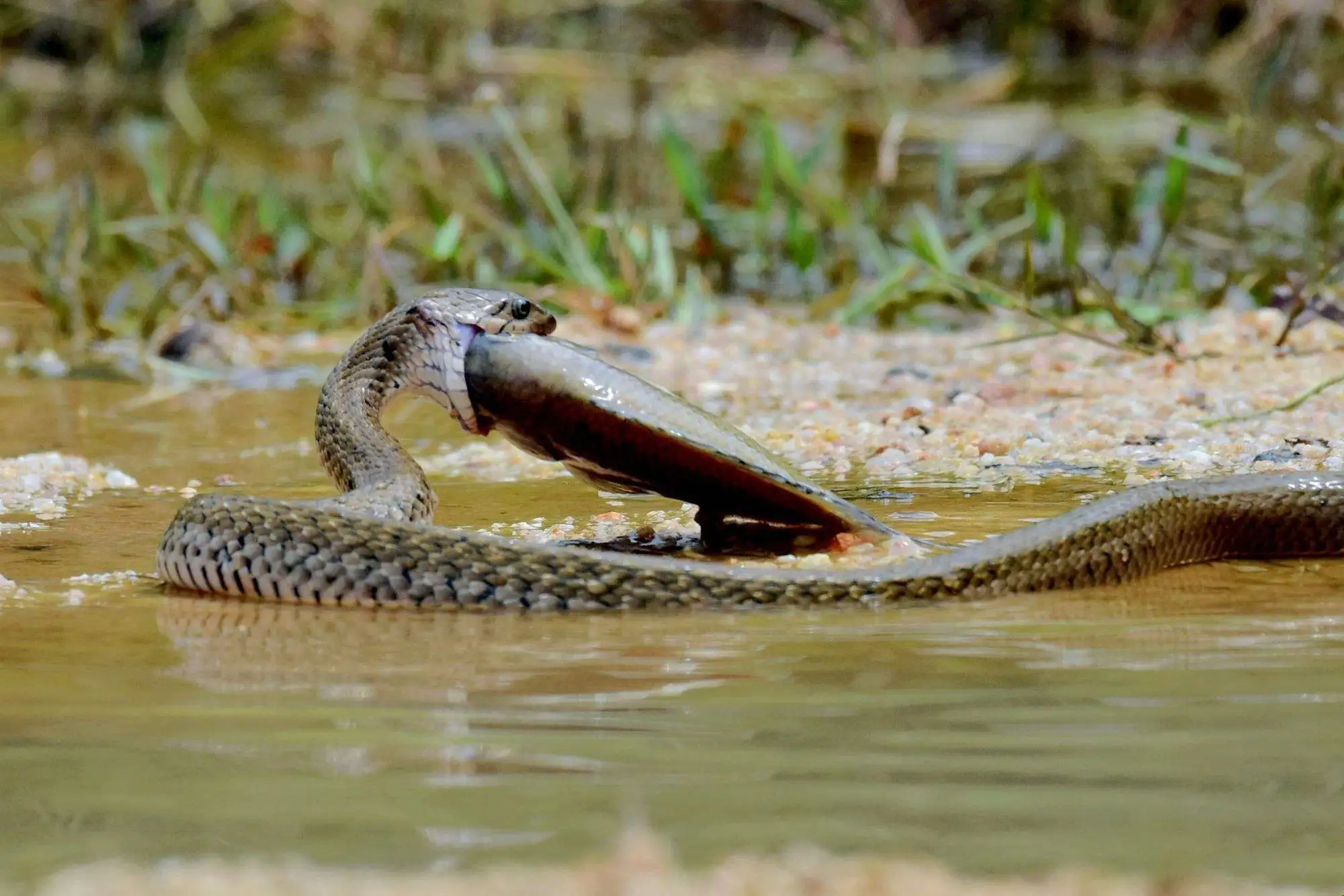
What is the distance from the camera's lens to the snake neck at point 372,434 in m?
4.11

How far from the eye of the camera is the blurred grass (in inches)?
277

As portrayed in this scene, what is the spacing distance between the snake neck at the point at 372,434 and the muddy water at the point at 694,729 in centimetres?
48

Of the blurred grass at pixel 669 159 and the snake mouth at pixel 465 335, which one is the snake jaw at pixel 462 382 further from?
the blurred grass at pixel 669 159

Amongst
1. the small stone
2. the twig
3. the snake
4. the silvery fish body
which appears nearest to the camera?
the snake

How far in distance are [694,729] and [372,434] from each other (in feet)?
6.29

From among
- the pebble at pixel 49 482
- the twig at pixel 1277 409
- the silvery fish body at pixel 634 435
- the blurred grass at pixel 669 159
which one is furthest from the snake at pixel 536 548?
the blurred grass at pixel 669 159

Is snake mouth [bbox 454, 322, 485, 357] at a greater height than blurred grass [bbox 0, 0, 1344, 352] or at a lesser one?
lesser

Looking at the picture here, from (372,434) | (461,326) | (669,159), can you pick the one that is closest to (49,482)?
(372,434)

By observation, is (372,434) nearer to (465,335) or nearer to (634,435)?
(465,335)

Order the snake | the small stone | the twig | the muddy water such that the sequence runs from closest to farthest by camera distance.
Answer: the muddy water
the snake
the twig
the small stone

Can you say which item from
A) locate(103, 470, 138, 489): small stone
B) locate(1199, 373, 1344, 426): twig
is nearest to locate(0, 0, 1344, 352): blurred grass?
locate(1199, 373, 1344, 426): twig

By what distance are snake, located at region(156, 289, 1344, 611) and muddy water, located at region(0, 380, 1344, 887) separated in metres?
0.06

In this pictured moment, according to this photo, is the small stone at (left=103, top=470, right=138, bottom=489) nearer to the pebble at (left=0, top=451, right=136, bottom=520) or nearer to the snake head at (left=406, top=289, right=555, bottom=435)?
the pebble at (left=0, top=451, right=136, bottom=520)

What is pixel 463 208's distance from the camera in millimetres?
7223
